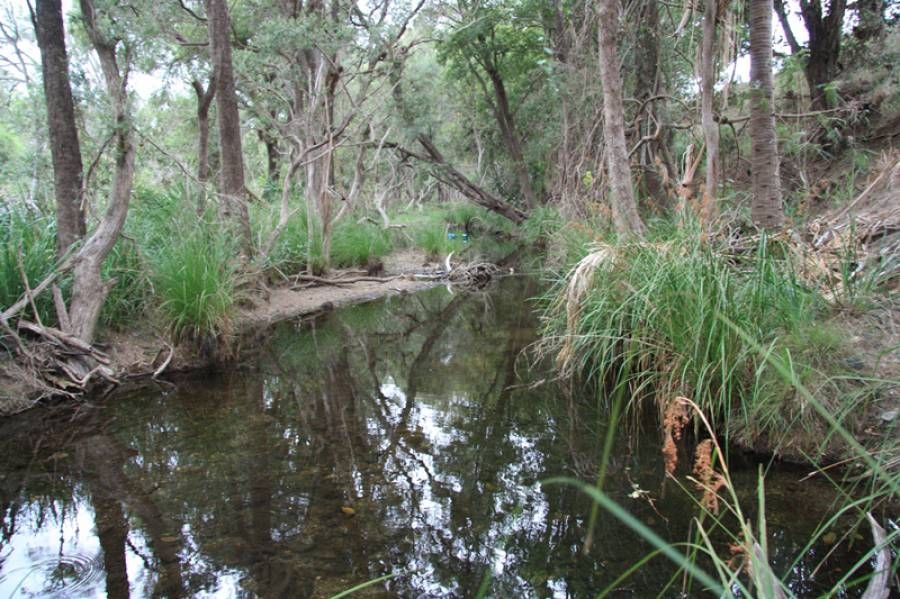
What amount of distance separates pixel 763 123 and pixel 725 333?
2.63m

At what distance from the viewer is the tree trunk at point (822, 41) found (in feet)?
33.1

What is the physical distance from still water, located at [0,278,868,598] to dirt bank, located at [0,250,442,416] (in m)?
0.28

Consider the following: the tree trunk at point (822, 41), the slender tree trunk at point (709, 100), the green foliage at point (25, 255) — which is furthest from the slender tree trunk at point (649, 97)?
the green foliage at point (25, 255)

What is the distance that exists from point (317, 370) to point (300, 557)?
3.20m

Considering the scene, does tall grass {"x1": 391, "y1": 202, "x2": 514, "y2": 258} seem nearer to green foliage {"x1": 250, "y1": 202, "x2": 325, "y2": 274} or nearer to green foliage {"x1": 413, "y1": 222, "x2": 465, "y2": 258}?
green foliage {"x1": 413, "y1": 222, "x2": 465, "y2": 258}

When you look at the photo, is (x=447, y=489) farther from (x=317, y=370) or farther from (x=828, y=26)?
(x=828, y=26)

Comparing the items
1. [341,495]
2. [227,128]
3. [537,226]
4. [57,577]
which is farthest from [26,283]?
[537,226]

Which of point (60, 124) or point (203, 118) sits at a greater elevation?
point (203, 118)

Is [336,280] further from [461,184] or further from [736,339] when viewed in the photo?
[461,184]

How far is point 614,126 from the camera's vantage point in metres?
5.74

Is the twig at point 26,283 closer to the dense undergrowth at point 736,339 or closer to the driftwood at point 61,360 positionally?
the driftwood at point 61,360

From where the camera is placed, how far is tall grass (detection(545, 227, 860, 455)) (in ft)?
10.7

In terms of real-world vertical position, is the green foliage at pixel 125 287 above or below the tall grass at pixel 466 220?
below

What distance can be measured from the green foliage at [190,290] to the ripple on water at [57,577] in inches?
123
